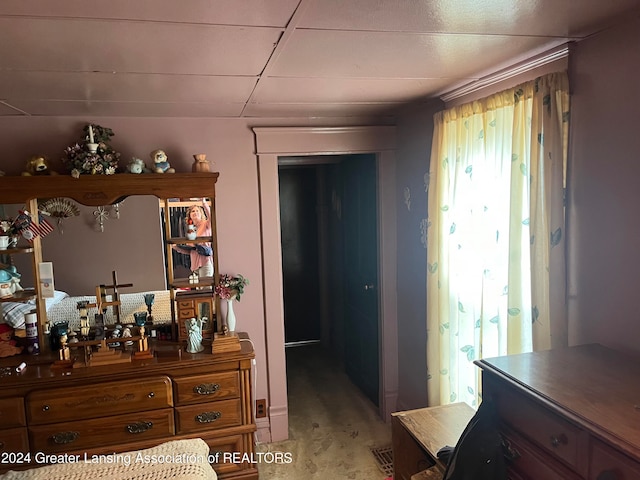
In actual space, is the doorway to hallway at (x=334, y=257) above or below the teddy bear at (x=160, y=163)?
below

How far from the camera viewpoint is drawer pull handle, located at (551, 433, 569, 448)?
1.23 meters

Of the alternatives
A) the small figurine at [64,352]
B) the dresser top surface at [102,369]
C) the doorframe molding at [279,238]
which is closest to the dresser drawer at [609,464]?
the dresser top surface at [102,369]

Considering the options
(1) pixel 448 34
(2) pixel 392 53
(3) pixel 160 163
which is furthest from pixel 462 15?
(3) pixel 160 163

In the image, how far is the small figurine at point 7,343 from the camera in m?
2.54

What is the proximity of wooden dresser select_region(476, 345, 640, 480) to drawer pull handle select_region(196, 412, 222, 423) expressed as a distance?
5.21ft

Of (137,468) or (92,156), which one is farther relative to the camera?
(92,156)

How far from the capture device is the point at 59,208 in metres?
2.74

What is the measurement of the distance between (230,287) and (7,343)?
1228 mm

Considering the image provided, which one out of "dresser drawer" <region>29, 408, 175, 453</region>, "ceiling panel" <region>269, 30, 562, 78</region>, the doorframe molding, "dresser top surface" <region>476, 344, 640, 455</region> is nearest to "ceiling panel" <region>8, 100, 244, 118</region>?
the doorframe molding

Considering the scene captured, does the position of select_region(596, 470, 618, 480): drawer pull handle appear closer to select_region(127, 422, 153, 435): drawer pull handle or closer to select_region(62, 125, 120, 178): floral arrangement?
select_region(127, 422, 153, 435): drawer pull handle

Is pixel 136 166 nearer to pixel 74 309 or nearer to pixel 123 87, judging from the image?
pixel 123 87

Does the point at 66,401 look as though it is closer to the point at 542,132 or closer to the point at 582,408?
the point at 582,408

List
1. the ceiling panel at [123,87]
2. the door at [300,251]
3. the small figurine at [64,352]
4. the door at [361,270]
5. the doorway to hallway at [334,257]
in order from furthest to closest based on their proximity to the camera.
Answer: the door at [300,251]
the doorway to hallway at [334,257]
the door at [361,270]
the small figurine at [64,352]
the ceiling panel at [123,87]

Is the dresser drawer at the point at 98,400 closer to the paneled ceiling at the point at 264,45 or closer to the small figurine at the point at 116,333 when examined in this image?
the small figurine at the point at 116,333
